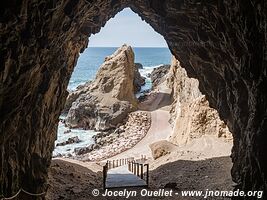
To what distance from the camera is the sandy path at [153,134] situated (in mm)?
28469

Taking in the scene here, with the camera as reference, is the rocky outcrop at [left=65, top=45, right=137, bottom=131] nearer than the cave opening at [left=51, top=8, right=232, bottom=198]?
No

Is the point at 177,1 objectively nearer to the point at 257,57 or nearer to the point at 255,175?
the point at 257,57

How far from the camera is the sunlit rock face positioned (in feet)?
20.9

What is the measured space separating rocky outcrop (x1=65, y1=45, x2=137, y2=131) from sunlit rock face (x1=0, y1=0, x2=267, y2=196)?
2410cm

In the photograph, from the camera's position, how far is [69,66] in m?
14.1

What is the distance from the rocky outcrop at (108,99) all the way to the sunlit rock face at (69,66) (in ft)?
79.1

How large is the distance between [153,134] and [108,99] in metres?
8.70

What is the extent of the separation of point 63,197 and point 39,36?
752 cm

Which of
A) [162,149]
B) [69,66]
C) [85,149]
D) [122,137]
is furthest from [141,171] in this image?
[122,137]

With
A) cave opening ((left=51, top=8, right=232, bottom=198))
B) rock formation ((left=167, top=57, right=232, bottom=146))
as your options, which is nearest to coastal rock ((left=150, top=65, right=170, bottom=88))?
cave opening ((left=51, top=8, right=232, bottom=198))

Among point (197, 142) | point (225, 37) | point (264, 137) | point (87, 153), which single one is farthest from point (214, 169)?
point (87, 153)

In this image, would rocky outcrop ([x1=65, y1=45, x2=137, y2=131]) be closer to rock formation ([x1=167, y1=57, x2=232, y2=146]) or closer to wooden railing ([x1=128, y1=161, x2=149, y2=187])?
rock formation ([x1=167, y1=57, x2=232, y2=146])

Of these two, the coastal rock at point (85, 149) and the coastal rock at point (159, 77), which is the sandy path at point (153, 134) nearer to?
the coastal rock at point (85, 149)

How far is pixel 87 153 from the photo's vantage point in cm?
3055
